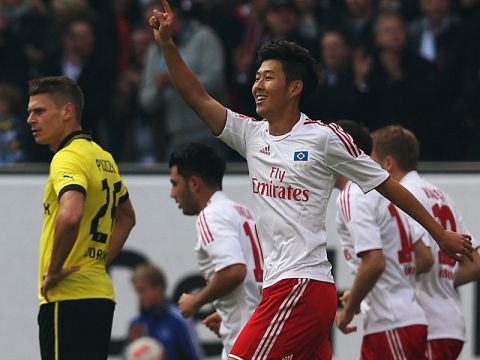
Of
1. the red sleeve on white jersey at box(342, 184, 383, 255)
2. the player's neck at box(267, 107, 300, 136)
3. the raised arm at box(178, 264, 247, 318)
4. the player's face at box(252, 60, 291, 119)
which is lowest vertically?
the raised arm at box(178, 264, 247, 318)

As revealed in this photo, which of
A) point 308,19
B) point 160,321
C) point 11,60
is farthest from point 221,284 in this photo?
point 11,60

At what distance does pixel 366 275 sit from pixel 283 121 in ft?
3.94

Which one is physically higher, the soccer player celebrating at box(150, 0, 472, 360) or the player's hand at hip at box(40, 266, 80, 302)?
the soccer player celebrating at box(150, 0, 472, 360)

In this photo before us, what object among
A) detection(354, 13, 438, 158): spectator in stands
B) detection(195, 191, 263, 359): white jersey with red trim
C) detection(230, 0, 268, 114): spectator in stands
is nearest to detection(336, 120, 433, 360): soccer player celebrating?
detection(195, 191, 263, 359): white jersey with red trim

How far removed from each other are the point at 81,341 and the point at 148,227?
3.13 meters

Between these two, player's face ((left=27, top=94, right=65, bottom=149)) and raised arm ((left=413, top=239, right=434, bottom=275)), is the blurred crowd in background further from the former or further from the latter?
player's face ((left=27, top=94, right=65, bottom=149))

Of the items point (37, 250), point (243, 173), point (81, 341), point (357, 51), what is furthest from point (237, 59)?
point (81, 341)

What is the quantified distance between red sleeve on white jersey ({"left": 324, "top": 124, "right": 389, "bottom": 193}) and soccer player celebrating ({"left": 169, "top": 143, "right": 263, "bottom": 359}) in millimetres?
1108

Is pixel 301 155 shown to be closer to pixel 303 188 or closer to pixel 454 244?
pixel 303 188

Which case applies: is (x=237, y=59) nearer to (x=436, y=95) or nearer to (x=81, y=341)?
(x=436, y=95)

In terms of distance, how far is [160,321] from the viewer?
9.29 m

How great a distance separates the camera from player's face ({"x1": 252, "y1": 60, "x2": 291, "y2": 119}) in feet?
20.5

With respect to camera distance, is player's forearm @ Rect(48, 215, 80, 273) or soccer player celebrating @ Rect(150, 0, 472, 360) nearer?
soccer player celebrating @ Rect(150, 0, 472, 360)

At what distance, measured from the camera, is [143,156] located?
1141 centimetres
